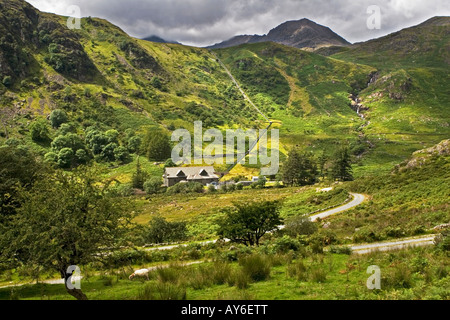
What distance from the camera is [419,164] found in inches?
1837

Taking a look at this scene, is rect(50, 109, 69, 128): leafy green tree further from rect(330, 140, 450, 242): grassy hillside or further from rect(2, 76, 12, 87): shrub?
rect(330, 140, 450, 242): grassy hillside

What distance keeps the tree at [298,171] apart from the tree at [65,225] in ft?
268

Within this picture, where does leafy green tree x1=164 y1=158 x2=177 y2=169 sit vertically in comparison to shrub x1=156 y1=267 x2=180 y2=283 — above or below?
above

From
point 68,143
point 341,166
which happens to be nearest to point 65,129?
point 68,143

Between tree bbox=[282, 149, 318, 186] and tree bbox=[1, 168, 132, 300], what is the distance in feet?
268

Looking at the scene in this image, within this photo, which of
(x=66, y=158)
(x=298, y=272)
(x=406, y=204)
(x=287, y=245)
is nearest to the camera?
(x=298, y=272)

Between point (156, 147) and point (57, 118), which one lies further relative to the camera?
point (57, 118)

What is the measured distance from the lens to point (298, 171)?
3568 inches

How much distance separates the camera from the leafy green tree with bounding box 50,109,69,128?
11662 centimetres

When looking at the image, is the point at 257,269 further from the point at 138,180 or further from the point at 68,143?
the point at 68,143

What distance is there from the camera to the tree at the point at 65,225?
35.7ft

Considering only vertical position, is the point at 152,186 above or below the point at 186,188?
above

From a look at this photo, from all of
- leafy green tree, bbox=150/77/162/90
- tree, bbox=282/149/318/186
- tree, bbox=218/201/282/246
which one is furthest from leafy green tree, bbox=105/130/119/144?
tree, bbox=218/201/282/246

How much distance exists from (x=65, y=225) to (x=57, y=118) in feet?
408
